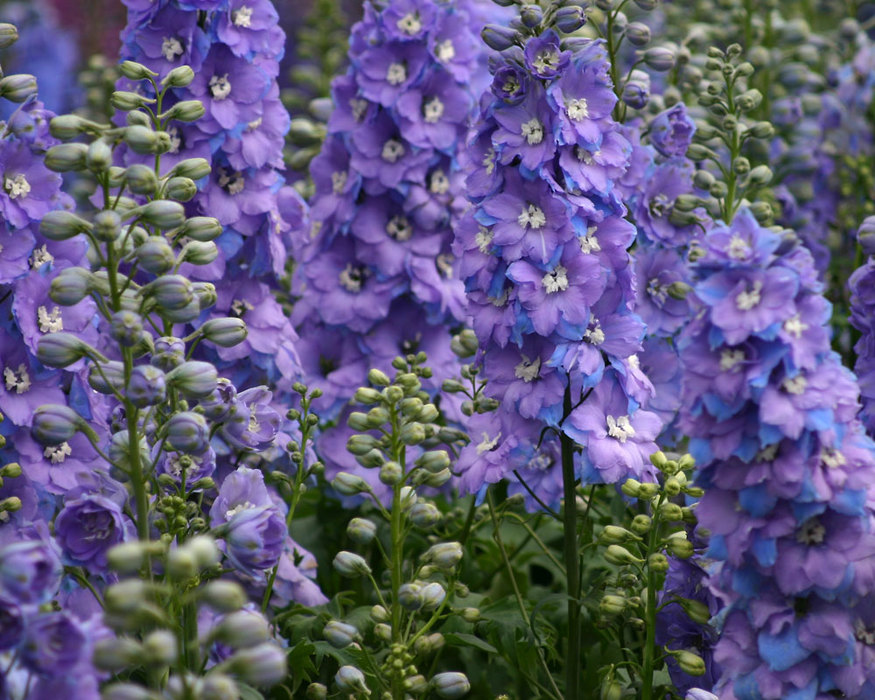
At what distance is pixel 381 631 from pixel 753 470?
3.06ft

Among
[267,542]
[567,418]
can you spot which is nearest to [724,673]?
[567,418]

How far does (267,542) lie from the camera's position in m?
2.54

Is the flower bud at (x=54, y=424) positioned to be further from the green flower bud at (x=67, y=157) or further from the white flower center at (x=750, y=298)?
the white flower center at (x=750, y=298)

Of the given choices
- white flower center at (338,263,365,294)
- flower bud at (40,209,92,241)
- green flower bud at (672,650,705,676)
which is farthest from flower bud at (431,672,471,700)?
white flower center at (338,263,365,294)

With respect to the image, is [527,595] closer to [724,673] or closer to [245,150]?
[724,673]

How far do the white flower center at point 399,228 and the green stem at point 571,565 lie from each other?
125 cm

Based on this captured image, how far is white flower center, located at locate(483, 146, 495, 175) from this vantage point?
113 inches

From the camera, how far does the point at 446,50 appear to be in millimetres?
3877

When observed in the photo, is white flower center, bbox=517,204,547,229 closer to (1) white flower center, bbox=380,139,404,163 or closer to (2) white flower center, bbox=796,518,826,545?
(2) white flower center, bbox=796,518,826,545

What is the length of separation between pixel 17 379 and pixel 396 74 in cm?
165

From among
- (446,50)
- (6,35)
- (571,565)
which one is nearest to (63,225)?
(6,35)

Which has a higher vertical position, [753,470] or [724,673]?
[753,470]

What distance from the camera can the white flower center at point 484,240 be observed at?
113 inches

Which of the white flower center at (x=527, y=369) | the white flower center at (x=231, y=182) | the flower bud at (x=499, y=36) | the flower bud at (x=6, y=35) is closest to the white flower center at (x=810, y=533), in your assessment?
the white flower center at (x=527, y=369)
